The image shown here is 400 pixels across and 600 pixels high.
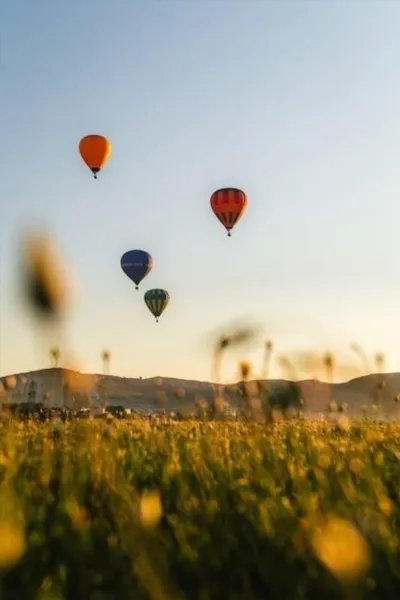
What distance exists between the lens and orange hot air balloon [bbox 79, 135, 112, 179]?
46219 mm

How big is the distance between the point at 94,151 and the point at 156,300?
1599 centimetres

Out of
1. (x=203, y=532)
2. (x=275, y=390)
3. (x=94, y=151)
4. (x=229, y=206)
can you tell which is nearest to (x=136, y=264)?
(x=94, y=151)

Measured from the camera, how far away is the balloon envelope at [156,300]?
60.3 m

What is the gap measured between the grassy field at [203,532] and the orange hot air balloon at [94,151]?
41086 millimetres

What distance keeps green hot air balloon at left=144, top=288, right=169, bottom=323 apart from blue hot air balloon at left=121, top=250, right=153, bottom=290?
17.8 ft

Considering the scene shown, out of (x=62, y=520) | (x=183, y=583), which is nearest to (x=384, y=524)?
(x=183, y=583)

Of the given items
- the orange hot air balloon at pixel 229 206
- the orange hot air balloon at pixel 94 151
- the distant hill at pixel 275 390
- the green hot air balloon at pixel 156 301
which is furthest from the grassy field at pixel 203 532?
the green hot air balloon at pixel 156 301

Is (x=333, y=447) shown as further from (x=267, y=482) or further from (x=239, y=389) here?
(x=267, y=482)

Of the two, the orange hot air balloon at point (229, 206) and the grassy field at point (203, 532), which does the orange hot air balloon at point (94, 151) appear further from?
the grassy field at point (203, 532)

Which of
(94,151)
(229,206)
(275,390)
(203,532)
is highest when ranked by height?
(94,151)

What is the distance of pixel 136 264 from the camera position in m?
54.3

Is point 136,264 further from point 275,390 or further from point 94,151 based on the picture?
point 275,390

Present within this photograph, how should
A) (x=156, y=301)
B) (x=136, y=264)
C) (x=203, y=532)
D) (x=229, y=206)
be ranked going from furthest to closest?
1. (x=156, y=301)
2. (x=136, y=264)
3. (x=229, y=206)
4. (x=203, y=532)

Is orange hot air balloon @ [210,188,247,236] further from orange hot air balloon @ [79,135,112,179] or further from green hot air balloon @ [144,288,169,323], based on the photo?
green hot air balloon @ [144,288,169,323]
